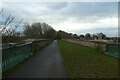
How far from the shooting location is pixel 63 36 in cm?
16775

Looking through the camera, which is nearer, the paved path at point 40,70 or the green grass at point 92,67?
the paved path at point 40,70

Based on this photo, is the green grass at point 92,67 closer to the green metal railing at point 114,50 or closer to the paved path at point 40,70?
the paved path at point 40,70

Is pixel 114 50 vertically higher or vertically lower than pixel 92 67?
higher

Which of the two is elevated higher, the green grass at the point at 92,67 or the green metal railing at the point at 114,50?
the green metal railing at the point at 114,50

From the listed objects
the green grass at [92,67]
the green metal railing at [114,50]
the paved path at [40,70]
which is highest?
the green metal railing at [114,50]

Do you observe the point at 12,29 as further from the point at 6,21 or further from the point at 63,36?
the point at 63,36

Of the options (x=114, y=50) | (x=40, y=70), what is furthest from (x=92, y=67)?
(x=114, y=50)

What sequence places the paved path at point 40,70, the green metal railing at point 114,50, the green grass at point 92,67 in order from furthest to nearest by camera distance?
1. the green metal railing at point 114,50
2. the green grass at point 92,67
3. the paved path at point 40,70

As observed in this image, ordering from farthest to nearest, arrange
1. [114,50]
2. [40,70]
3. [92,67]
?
[114,50], [92,67], [40,70]

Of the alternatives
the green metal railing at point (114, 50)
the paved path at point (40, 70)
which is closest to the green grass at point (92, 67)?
the paved path at point (40, 70)

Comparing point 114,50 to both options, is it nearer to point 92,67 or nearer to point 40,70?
point 92,67

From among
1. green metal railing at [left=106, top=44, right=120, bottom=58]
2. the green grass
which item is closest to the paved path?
the green grass

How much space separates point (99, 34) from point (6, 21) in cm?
12296

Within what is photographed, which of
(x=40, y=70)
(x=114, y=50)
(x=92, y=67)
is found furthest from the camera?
(x=114, y=50)
